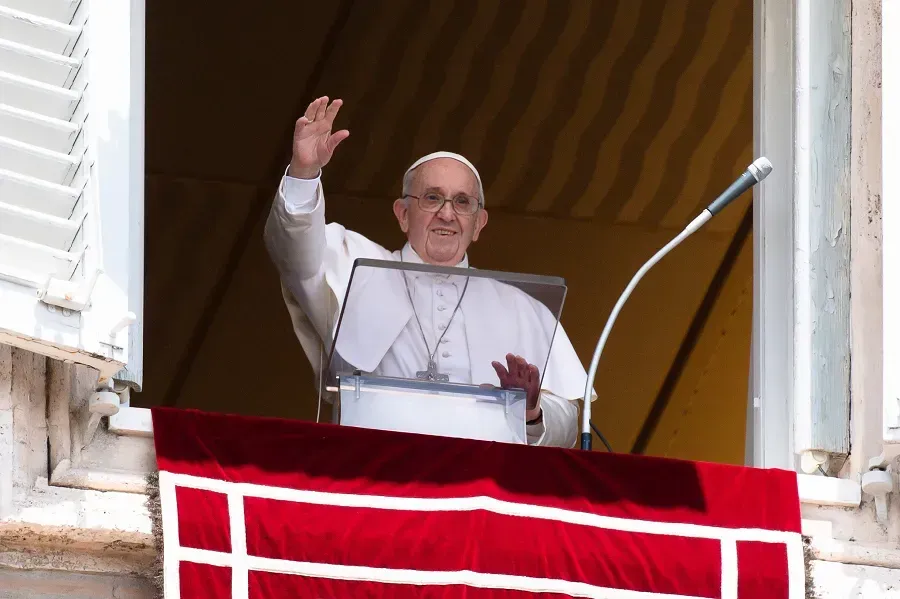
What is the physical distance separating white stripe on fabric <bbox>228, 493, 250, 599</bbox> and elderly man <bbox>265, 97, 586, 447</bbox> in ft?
2.80

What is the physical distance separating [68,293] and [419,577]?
101 centimetres

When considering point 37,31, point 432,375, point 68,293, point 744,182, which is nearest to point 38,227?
point 68,293

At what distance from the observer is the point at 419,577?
429 centimetres

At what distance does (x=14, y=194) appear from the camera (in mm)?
4145

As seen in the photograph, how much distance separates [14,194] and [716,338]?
5361 mm

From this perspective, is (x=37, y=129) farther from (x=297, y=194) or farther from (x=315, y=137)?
(x=297, y=194)

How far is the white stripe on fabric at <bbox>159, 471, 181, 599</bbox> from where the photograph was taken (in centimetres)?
413

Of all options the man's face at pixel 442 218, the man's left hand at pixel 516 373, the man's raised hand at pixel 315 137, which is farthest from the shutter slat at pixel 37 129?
the man's face at pixel 442 218

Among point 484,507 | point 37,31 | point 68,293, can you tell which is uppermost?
point 37,31

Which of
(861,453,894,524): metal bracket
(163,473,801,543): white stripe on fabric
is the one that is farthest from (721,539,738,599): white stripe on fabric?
(861,453,894,524): metal bracket

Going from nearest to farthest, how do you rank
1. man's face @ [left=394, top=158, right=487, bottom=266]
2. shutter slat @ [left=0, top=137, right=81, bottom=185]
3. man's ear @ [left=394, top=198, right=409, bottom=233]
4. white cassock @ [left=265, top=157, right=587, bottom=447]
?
shutter slat @ [left=0, top=137, right=81, bottom=185] < white cassock @ [left=265, top=157, right=587, bottom=447] < man's face @ [left=394, top=158, right=487, bottom=266] < man's ear @ [left=394, top=198, right=409, bottom=233]

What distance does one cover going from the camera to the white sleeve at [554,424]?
17.0 ft

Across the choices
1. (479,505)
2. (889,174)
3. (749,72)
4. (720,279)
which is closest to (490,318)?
(479,505)

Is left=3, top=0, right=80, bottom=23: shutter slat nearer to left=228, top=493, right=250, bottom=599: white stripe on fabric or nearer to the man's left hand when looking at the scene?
left=228, top=493, right=250, bottom=599: white stripe on fabric
